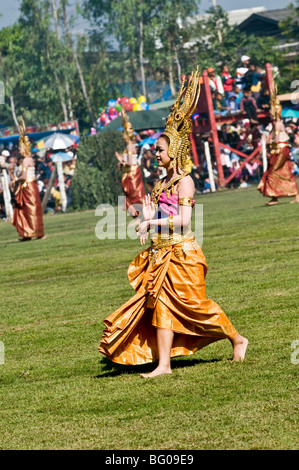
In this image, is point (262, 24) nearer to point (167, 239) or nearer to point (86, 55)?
point (86, 55)

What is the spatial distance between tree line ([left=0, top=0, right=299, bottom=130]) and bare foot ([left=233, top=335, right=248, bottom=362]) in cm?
5803

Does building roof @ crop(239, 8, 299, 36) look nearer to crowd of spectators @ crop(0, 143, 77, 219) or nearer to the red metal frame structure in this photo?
the red metal frame structure

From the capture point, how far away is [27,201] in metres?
21.5

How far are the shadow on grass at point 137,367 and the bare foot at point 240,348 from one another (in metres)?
0.22

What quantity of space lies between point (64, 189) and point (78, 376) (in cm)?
2870

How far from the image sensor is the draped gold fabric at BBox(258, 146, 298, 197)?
2252cm

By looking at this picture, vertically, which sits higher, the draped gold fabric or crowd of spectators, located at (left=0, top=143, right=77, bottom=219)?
the draped gold fabric

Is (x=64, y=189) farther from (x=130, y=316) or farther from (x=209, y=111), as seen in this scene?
(x=130, y=316)

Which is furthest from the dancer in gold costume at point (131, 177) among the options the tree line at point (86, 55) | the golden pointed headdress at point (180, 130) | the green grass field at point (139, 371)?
the tree line at point (86, 55)

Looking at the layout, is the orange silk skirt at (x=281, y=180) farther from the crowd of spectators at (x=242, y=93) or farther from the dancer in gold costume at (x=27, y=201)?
the crowd of spectators at (x=242, y=93)

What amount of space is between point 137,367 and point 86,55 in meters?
74.3

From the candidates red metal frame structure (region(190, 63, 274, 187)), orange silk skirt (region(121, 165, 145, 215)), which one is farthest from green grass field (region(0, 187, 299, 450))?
red metal frame structure (region(190, 63, 274, 187))
